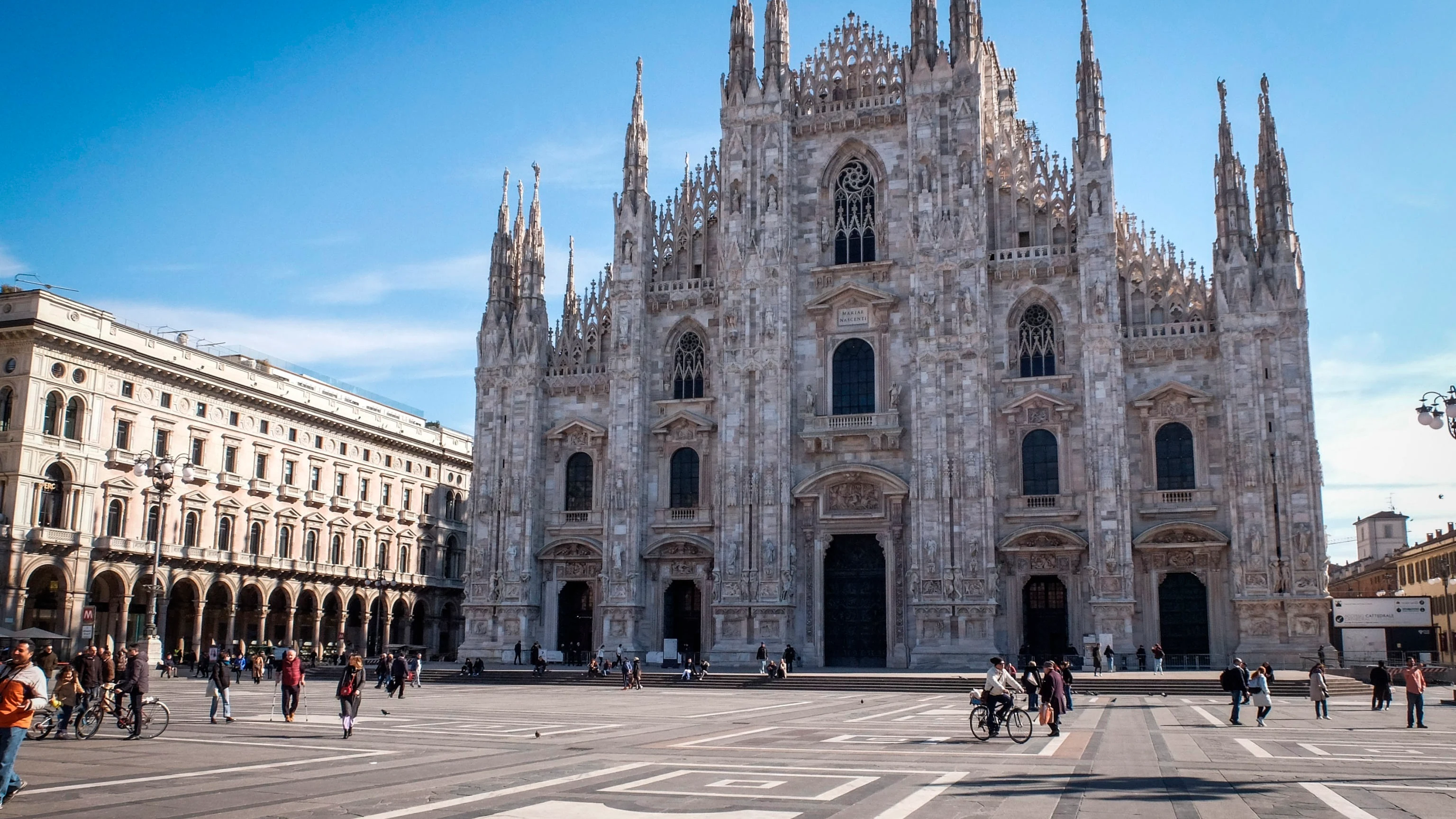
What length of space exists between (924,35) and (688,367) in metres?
15.6

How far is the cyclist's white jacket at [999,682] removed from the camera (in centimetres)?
1888

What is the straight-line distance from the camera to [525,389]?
48.8m

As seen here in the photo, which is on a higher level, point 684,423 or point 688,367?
point 688,367

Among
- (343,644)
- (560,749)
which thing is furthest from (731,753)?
(343,644)

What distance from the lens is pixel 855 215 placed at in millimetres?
46875

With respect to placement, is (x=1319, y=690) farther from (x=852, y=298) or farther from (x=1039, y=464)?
(x=852, y=298)

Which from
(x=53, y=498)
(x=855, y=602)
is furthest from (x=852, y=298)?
(x=53, y=498)

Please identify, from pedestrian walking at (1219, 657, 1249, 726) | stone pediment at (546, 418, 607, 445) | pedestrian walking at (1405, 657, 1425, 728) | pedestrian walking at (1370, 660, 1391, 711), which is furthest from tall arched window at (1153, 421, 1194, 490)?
stone pediment at (546, 418, 607, 445)

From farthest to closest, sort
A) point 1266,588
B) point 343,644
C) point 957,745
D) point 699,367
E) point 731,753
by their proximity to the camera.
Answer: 1. point 343,644
2. point 699,367
3. point 1266,588
4. point 957,745
5. point 731,753

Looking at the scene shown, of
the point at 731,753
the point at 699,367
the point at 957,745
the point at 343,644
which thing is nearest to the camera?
the point at 731,753

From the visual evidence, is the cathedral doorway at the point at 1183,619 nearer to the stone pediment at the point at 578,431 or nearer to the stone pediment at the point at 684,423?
the stone pediment at the point at 684,423

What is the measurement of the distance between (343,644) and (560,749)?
48555 mm

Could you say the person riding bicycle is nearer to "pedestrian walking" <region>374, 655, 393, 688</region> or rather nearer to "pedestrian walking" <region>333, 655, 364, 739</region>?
"pedestrian walking" <region>333, 655, 364, 739</region>

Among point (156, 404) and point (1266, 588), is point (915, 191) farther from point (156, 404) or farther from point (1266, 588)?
point (156, 404)
